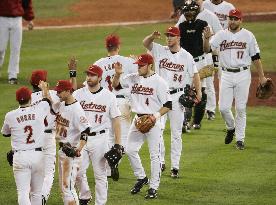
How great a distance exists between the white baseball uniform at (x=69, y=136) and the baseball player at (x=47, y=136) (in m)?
0.20

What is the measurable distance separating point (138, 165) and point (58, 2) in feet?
71.2

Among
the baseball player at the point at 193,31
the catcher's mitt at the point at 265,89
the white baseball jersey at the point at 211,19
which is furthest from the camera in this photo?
the white baseball jersey at the point at 211,19

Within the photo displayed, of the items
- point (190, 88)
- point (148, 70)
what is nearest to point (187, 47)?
point (190, 88)

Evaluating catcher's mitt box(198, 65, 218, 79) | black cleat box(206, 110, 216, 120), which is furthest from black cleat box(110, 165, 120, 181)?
black cleat box(206, 110, 216, 120)

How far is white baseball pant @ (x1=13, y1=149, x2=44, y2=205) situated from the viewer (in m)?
11.8

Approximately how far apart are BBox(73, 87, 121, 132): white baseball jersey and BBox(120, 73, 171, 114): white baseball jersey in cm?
96

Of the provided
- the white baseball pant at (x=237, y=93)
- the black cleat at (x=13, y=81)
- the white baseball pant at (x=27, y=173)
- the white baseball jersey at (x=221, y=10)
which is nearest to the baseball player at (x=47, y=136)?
the white baseball pant at (x=27, y=173)

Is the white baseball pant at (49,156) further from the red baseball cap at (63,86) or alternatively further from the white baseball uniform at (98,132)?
the red baseball cap at (63,86)

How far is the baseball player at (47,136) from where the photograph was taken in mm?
12727

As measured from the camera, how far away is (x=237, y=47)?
16.1 m

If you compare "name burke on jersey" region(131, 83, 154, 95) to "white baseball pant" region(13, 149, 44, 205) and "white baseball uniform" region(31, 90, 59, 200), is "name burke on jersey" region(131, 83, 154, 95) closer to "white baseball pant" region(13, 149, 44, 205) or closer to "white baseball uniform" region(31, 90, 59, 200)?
"white baseball uniform" region(31, 90, 59, 200)

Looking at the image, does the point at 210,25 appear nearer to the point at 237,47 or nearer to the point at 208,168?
the point at 237,47

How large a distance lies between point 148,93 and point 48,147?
163 centimetres

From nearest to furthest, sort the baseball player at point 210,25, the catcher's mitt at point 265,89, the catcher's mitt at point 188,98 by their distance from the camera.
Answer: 1. the catcher's mitt at point 188,98
2. the catcher's mitt at point 265,89
3. the baseball player at point 210,25
